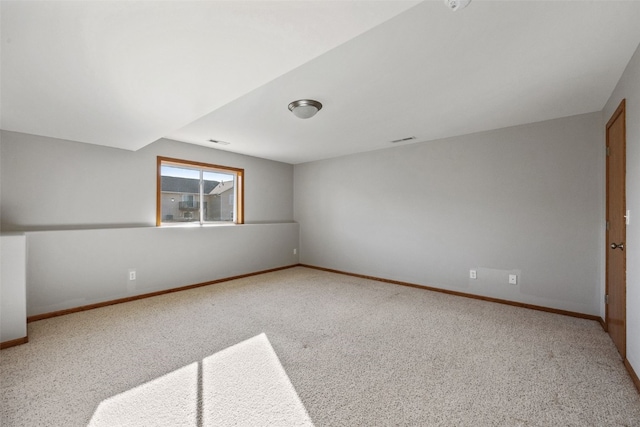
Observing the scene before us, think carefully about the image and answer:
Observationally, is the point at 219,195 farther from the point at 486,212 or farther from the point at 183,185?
the point at 486,212

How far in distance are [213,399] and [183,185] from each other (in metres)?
3.61

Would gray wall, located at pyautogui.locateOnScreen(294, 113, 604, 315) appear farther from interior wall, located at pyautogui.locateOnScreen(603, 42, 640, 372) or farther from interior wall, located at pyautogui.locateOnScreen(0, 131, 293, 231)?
interior wall, located at pyautogui.locateOnScreen(0, 131, 293, 231)

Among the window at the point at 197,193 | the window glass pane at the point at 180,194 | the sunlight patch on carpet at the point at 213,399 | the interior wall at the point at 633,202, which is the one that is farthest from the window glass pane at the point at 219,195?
the interior wall at the point at 633,202

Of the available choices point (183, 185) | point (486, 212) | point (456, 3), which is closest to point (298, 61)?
point (456, 3)

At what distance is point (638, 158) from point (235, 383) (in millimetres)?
3125

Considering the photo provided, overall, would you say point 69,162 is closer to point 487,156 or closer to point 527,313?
point 487,156

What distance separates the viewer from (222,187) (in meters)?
5.14

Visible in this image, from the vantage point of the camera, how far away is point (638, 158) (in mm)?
1909

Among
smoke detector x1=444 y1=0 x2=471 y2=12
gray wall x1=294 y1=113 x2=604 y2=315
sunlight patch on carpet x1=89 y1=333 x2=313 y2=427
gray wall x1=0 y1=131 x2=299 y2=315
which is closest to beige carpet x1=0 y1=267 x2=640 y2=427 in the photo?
sunlight patch on carpet x1=89 y1=333 x2=313 y2=427

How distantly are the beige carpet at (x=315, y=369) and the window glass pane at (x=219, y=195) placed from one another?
1.96 m

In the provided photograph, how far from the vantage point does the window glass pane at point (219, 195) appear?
4.87 meters

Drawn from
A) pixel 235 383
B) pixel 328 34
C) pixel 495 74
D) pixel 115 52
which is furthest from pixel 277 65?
pixel 235 383

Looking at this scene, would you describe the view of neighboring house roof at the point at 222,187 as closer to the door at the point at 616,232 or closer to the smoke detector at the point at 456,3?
the smoke detector at the point at 456,3

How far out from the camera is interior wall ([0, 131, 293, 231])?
3.06 meters
